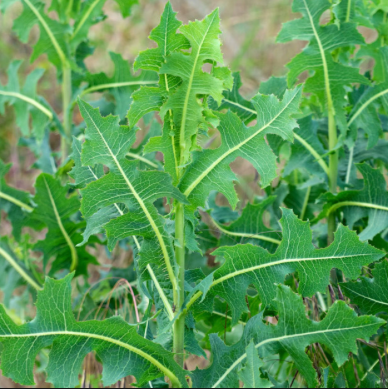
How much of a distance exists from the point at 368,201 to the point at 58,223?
73 cm

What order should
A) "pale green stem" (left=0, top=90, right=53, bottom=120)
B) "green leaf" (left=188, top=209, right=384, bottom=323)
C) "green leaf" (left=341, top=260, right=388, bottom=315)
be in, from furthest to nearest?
"pale green stem" (left=0, top=90, right=53, bottom=120) → "green leaf" (left=341, top=260, right=388, bottom=315) → "green leaf" (left=188, top=209, right=384, bottom=323)

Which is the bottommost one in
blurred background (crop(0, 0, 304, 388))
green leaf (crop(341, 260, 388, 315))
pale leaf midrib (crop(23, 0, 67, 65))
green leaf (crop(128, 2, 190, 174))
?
green leaf (crop(341, 260, 388, 315))

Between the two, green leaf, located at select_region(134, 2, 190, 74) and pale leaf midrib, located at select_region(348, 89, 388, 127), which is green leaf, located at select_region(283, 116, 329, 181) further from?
green leaf, located at select_region(134, 2, 190, 74)

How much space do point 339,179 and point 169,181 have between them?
53 cm

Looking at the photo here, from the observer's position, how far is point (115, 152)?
765 millimetres

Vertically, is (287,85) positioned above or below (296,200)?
above

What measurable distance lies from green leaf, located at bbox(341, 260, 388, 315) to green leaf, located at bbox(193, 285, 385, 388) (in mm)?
204

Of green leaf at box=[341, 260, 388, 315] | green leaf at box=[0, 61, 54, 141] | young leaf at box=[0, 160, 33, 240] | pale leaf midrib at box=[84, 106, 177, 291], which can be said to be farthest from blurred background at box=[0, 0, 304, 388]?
pale leaf midrib at box=[84, 106, 177, 291]

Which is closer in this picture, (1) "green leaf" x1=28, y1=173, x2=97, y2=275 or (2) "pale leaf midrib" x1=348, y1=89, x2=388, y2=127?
(2) "pale leaf midrib" x1=348, y1=89, x2=388, y2=127

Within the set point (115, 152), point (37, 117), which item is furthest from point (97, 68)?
point (115, 152)

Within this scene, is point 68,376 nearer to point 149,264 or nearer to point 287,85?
point 149,264

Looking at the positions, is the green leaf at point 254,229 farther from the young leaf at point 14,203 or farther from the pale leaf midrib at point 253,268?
the young leaf at point 14,203

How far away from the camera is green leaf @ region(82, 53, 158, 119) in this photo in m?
1.34

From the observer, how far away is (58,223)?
4.11 ft
